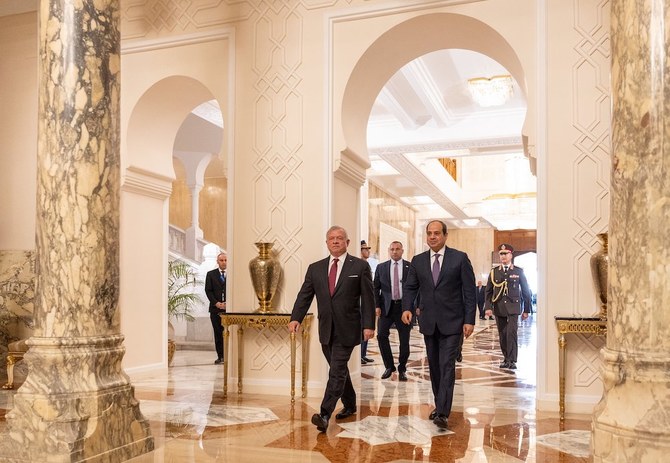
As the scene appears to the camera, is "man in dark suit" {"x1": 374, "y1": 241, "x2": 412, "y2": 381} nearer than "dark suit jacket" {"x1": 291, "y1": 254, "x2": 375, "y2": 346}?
A: No

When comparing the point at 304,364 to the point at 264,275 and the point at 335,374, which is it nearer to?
the point at 264,275

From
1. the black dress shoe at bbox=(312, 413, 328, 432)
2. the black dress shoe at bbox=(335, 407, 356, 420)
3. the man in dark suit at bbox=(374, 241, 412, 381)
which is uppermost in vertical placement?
the man in dark suit at bbox=(374, 241, 412, 381)

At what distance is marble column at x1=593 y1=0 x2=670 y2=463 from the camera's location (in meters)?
3.04

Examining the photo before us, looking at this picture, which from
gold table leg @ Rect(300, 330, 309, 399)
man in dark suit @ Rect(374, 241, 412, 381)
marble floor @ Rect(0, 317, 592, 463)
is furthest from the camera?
man in dark suit @ Rect(374, 241, 412, 381)

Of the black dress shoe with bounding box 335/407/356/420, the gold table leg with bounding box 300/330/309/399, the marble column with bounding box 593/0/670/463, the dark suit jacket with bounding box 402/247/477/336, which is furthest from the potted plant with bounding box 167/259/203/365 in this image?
the marble column with bounding box 593/0/670/463

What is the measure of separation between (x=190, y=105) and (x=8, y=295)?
3165mm

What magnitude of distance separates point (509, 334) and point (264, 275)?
3.87 m

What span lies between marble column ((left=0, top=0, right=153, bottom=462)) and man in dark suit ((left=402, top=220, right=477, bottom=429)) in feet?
7.37

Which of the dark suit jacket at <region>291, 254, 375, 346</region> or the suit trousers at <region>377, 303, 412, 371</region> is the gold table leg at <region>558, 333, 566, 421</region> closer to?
the dark suit jacket at <region>291, 254, 375, 346</region>

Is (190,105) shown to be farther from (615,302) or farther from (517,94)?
Answer: (615,302)

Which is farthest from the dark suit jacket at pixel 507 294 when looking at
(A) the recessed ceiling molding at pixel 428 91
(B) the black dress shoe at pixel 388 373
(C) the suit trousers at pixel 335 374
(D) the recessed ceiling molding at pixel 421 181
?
(D) the recessed ceiling molding at pixel 421 181

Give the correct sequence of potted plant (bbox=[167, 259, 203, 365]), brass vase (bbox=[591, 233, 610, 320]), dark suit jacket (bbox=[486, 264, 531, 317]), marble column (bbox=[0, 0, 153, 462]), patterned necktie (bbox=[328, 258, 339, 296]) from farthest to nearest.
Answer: potted plant (bbox=[167, 259, 203, 365])
dark suit jacket (bbox=[486, 264, 531, 317])
brass vase (bbox=[591, 233, 610, 320])
patterned necktie (bbox=[328, 258, 339, 296])
marble column (bbox=[0, 0, 153, 462])

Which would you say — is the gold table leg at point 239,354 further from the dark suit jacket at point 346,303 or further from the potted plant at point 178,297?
the potted plant at point 178,297

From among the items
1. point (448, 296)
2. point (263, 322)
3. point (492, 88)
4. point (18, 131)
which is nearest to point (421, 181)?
point (492, 88)
